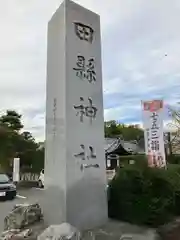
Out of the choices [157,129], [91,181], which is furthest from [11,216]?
[157,129]

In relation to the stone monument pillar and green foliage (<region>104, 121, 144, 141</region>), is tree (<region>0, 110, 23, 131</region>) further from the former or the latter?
the stone monument pillar

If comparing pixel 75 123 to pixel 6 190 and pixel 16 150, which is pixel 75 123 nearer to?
pixel 6 190

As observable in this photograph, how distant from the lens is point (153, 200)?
5.32m

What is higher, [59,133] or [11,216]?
[59,133]

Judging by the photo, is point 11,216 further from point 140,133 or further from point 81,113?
point 140,133

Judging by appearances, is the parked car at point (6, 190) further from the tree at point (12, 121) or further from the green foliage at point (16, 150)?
the tree at point (12, 121)

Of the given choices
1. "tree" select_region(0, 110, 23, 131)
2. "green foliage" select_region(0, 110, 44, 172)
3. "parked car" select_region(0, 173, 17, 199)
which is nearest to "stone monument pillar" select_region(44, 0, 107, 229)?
"parked car" select_region(0, 173, 17, 199)

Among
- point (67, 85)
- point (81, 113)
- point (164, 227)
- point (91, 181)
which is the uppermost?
point (67, 85)

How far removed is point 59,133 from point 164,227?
8.13ft

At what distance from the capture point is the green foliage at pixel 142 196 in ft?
17.5

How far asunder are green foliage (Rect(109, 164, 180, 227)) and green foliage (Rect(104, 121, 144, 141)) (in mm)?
33107

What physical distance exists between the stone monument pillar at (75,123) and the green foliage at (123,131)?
33330mm

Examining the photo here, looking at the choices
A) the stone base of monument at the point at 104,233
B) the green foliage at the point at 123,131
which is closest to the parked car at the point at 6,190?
the stone base of monument at the point at 104,233

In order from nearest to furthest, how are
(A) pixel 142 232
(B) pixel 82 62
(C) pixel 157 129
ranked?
(A) pixel 142 232 < (B) pixel 82 62 < (C) pixel 157 129
